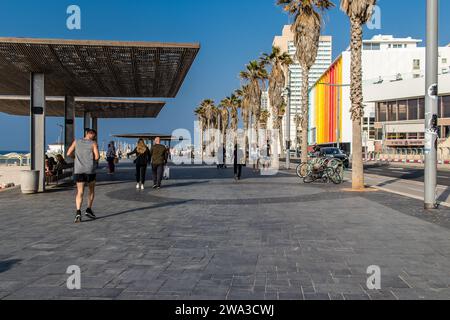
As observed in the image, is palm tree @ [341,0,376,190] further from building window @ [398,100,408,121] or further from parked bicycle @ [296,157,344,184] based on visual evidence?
building window @ [398,100,408,121]

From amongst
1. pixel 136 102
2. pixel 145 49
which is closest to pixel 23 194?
pixel 145 49

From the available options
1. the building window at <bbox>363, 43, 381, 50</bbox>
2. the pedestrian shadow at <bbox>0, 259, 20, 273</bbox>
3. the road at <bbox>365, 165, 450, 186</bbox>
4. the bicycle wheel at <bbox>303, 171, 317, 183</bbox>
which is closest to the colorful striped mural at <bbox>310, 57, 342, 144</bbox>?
the building window at <bbox>363, 43, 381, 50</bbox>

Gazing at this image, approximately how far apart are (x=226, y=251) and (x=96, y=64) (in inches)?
431

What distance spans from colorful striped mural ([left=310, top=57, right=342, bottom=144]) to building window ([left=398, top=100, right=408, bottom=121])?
77.2ft

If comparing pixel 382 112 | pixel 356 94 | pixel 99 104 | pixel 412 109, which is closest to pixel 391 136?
pixel 382 112

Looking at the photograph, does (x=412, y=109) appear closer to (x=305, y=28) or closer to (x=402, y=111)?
(x=402, y=111)

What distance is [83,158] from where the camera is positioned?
9.01 m

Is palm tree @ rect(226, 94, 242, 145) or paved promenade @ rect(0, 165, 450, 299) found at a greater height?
palm tree @ rect(226, 94, 242, 145)

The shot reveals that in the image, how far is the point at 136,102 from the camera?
28.0 m

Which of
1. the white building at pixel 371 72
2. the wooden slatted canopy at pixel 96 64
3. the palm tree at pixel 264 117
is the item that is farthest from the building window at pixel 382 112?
the wooden slatted canopy at pixel 96 64

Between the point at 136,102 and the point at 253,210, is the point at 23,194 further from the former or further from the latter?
the point at 136,102

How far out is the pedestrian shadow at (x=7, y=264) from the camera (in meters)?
5.42

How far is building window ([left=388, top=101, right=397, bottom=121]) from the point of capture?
72.0 m
